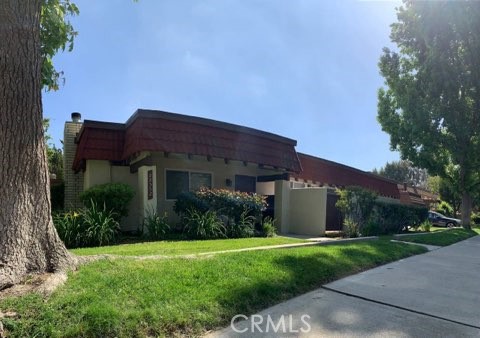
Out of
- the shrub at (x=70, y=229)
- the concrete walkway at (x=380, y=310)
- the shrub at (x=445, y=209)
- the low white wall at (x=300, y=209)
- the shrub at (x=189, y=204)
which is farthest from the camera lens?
the shrub at (x=445, y=209)

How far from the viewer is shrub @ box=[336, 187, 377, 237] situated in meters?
13.6

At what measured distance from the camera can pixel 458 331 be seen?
4098mm

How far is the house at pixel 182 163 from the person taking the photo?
1212cm

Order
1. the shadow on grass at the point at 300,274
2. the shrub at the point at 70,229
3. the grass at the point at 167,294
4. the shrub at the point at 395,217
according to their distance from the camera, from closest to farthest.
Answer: the grass at the point at 167,294 < the shadow on grass at the point at 300,274 < the shrub at the point at 70,229 < the shrub at the point at 395,217

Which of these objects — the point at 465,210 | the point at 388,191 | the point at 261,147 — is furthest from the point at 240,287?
the point at 388,191

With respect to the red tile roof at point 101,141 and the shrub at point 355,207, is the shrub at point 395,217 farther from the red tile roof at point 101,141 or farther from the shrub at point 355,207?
the red tile roof at point 101,141

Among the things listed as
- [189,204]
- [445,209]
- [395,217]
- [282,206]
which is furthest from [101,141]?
[445,209]

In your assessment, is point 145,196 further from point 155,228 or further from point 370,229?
point 370,229

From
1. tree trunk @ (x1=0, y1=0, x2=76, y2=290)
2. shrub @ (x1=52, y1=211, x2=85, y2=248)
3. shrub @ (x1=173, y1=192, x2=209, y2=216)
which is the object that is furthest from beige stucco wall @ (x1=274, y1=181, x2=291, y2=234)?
tree trunk @ (x1=0, y1=0, x2=76, y2=290)

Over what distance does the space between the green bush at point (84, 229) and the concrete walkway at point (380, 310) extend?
21.0 ft

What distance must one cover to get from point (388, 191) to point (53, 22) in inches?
1043

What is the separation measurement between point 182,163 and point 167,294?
9.75m

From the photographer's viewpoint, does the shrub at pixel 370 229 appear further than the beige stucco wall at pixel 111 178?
Yes

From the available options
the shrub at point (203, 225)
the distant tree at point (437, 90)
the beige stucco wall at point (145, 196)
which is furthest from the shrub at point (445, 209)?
the beige stucco wall at point (145, 196)
